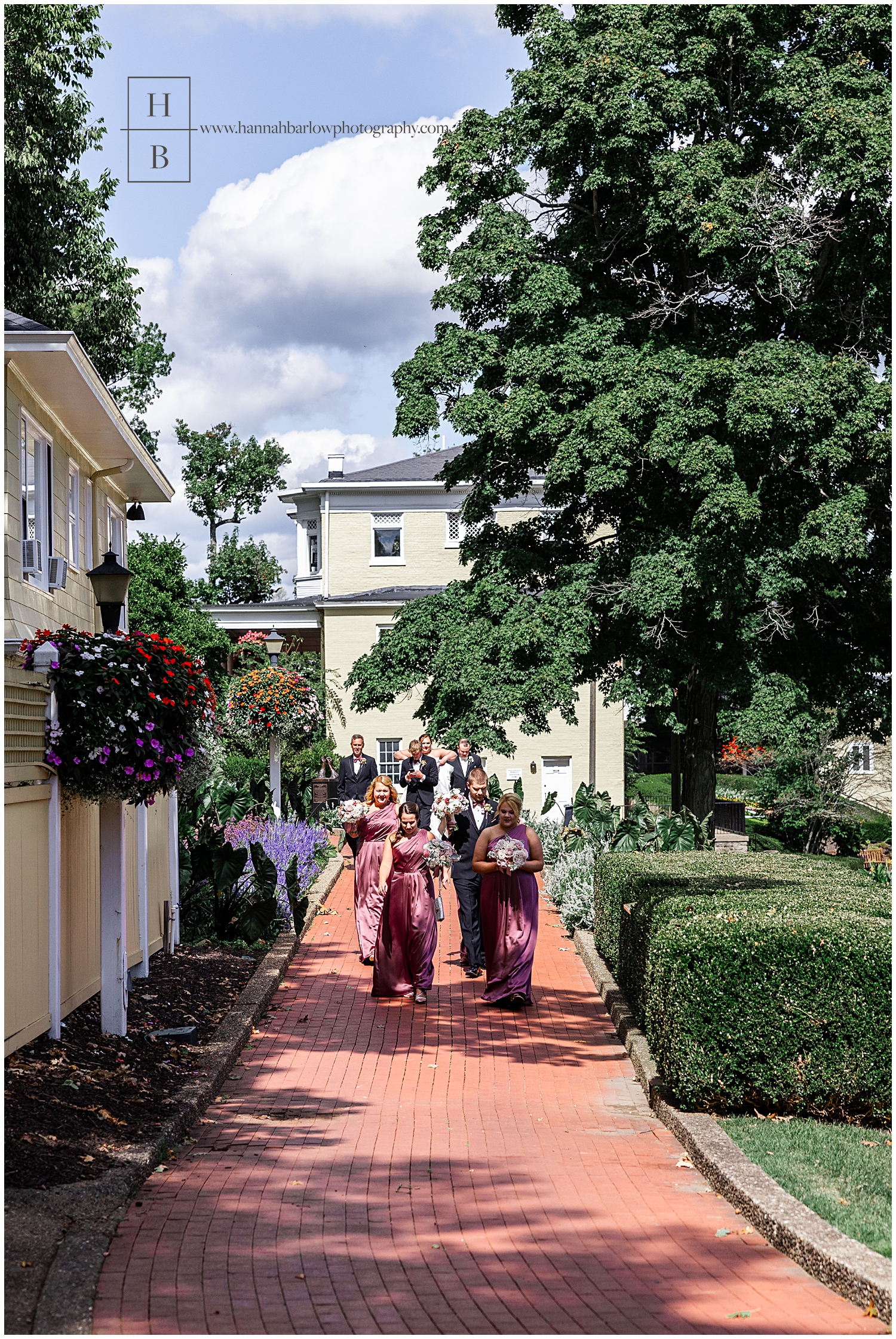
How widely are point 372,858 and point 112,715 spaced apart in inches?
203

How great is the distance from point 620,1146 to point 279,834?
1158 cm

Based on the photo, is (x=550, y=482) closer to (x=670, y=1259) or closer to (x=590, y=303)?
(x=590, y=303)

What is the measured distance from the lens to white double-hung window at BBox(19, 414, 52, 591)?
10703 mm

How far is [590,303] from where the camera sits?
67.6ft

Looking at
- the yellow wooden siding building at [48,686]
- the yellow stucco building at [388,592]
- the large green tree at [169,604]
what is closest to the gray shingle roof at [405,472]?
the yellow stucco building at [388,592]

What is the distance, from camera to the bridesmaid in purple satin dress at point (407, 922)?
12.2 metres

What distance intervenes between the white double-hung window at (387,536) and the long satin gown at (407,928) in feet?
92.9

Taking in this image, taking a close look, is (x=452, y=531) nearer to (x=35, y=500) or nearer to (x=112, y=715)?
(x=35, y=500)

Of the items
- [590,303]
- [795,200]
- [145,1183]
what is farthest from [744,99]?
[145,1183]

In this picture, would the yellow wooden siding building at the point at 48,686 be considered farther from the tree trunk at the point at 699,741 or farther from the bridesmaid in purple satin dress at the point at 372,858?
the tree trunk at the point at 699,741

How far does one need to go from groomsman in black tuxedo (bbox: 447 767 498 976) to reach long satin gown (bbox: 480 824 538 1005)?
0.33 metres

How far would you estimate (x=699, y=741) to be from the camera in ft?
76.7

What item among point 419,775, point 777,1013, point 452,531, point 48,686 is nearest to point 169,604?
point 452,531

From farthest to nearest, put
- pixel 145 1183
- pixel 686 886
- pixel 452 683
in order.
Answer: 1. pixel 452 683
2. pixel 686 886
3. pixel 145 1183
